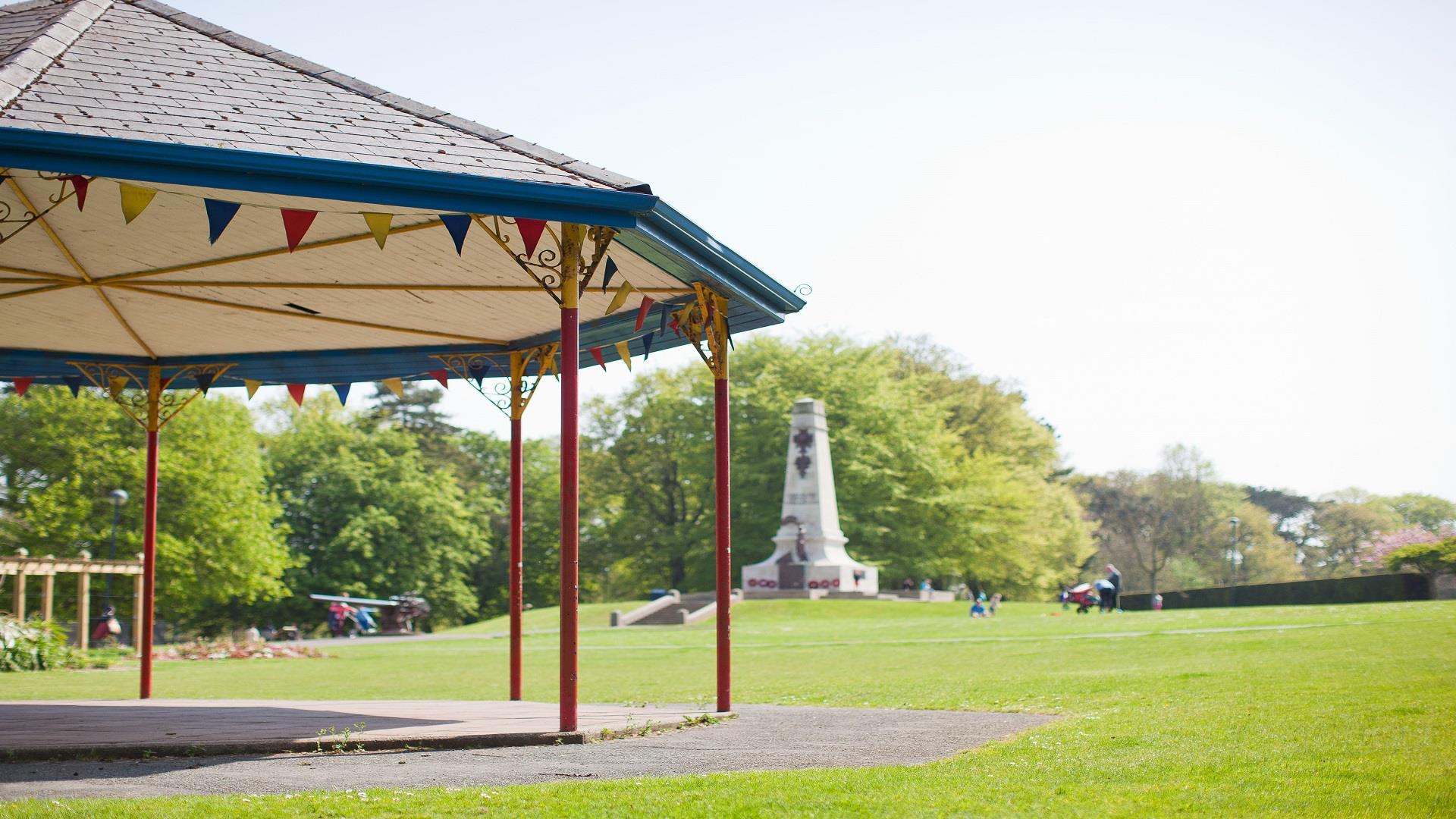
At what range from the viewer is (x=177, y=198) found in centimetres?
945

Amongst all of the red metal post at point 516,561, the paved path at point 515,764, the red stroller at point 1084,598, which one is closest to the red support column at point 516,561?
the red metal post at point 516,561

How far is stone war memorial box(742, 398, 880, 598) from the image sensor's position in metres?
45.4

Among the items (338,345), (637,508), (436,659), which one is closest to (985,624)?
(436,659)

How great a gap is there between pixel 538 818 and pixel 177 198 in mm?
6016

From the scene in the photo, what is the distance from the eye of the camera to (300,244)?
34.7 feet

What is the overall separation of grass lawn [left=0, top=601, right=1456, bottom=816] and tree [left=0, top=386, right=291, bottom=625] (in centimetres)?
1844

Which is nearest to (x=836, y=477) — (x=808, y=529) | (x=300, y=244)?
(x=808, y=529)

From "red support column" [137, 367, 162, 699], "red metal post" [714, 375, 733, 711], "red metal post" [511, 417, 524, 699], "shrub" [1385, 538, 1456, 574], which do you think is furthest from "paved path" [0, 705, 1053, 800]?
"shrub" [1385, 538, 1456, 574]

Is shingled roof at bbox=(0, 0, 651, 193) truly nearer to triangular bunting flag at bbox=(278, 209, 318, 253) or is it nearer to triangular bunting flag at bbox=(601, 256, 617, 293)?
triangular bunting flag at bbox=(278, 209, 318, 253)

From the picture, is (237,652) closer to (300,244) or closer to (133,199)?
(300,244)

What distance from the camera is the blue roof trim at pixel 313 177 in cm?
725

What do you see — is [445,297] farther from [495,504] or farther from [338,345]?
[495,504]

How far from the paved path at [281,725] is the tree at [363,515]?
4827 centimetres

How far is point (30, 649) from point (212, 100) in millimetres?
18018
